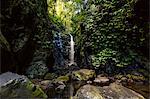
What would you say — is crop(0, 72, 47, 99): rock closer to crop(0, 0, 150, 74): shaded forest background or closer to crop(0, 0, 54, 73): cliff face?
crop(0, 0, 54, 73): cliff face

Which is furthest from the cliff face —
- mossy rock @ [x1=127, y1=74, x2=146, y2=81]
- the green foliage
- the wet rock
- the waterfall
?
mossy rock @ [x1=127, y1=74, x2=146, y2=81]

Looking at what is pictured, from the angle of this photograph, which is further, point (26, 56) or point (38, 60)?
point (38, 60)

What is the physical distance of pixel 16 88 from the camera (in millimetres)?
4414

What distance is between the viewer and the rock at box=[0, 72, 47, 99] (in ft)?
14.0

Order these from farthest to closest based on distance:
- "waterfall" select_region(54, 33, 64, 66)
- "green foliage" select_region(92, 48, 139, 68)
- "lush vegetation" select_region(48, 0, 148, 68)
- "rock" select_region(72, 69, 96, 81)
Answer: "waterfall" select_region(54, 33, 64, 66) → "green foliage" select_region(92, 48, 139, 68) → "lush vegetation" select_region(48, 0, 148, 68) → "rock" select_region(72, 69, 96, 81)

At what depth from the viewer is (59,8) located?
20.1 m

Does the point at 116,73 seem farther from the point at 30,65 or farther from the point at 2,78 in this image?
the point at 2,78

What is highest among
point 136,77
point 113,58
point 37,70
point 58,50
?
point 58,50

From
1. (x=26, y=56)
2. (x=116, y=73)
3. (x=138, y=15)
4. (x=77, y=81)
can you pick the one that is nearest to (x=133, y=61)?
(x=116, y=73)

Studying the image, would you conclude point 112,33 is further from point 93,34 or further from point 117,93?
point 117,93

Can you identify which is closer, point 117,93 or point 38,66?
point 117,93

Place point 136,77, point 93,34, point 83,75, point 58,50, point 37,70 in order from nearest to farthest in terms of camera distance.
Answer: point 136,77, point 83,75, point 37,70, point 93,34, point 58,50

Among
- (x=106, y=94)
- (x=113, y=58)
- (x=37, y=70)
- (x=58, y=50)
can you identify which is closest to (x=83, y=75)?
(x=113, y=58)

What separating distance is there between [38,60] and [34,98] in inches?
225
